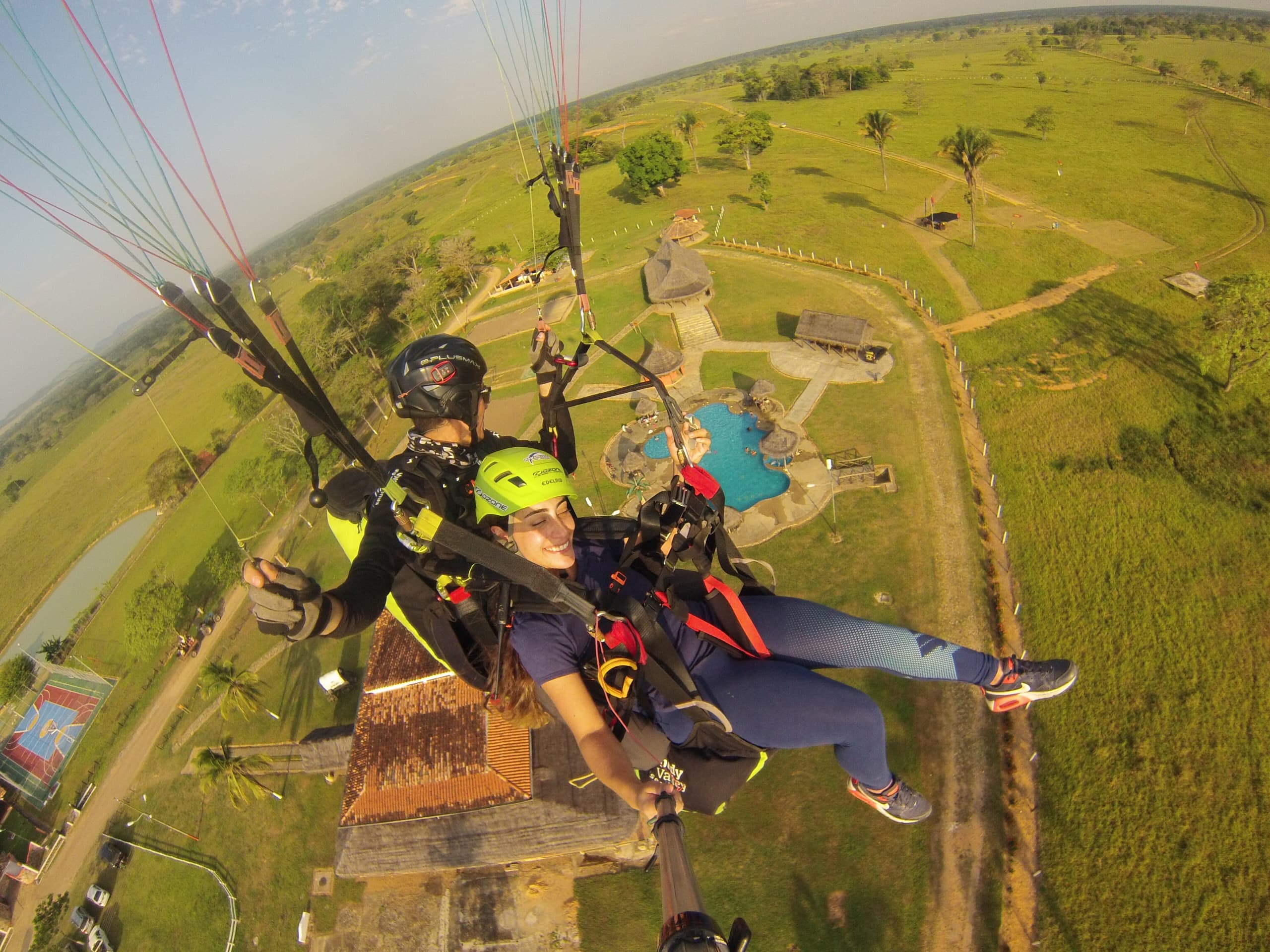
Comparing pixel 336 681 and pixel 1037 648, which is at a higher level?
pixel 1037 648

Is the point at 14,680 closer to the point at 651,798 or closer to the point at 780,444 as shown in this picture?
the point at 780,444

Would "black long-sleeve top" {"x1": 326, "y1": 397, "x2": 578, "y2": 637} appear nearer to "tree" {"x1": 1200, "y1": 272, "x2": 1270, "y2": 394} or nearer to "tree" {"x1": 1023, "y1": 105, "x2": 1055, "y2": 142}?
"tree" {"x1": 1200, "y1": 272, "x2": 1270, "y2": 394}

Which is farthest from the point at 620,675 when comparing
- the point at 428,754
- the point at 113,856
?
the point at 113,856

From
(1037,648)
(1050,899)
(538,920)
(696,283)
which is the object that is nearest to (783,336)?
(696,283)

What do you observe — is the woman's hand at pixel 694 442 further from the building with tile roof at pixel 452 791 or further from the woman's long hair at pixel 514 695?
the building with tile roof at pixel 452 791

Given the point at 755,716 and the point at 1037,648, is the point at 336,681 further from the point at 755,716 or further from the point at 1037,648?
the point at 1037,648

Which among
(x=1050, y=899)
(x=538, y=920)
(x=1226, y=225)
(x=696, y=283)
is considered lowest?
(x=538, y=920)
